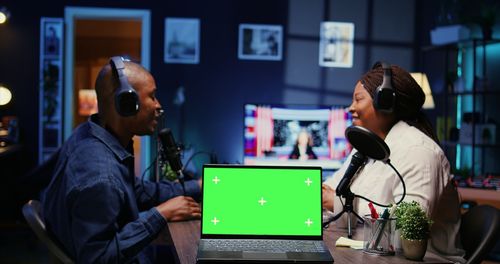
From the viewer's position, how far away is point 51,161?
2.20m

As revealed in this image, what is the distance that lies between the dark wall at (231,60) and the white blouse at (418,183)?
12.5 ft

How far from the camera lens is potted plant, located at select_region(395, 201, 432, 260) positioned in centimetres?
173

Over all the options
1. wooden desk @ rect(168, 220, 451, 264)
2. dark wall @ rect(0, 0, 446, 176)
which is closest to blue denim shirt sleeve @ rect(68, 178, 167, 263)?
wooden desk @ rect(168, 220, 451, 264)

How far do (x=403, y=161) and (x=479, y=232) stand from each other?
346 millimetres

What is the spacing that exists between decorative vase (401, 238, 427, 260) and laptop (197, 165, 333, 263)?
243mm

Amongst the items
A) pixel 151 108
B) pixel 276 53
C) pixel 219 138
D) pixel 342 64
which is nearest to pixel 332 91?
pixel 342 64

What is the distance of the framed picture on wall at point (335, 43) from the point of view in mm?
6105

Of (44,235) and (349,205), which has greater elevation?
(349,205)

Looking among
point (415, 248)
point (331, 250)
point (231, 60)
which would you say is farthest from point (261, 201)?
point (231, 60)

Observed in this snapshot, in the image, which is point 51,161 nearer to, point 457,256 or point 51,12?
point 457,256

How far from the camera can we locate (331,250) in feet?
6.07

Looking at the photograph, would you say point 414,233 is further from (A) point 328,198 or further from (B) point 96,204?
(B) point 96,204

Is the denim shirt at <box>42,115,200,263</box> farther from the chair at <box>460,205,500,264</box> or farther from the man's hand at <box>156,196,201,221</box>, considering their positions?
the chair at <box>460,205,500,264</box>

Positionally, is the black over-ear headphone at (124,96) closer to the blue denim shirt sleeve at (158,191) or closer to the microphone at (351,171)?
the blue denim shirt sleeve at (158,191)
